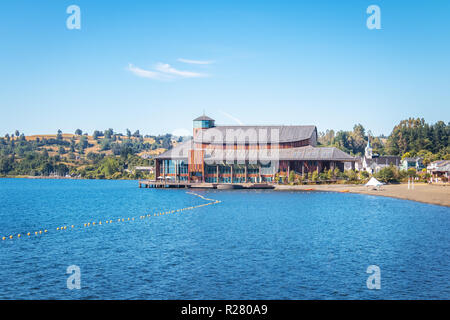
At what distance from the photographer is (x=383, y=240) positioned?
52.4 meters

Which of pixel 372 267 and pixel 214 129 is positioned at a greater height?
pixel 214 129

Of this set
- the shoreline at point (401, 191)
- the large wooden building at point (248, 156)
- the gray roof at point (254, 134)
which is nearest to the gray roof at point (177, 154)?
the large wooden building at point (248, 156)

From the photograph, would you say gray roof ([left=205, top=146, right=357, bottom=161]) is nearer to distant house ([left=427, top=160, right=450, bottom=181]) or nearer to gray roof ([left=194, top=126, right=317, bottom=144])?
gray roof ([left=194, top=126, right=317, bottom=144])

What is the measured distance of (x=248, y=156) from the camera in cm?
15538

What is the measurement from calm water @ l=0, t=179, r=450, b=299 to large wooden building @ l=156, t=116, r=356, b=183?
236ft

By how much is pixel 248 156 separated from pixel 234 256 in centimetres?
11248

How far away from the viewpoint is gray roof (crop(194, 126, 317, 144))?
159875 mm

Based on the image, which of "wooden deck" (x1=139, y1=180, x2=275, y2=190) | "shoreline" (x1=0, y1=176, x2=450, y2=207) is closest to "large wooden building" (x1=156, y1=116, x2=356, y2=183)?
"wooden deck" (x1=139, y1=180, x2=275, y2=190)

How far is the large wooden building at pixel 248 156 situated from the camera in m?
151

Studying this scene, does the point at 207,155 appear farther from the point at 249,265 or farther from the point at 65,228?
the point at 249,265

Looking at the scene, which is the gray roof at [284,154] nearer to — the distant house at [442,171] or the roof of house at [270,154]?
the roof of house at [270,154]

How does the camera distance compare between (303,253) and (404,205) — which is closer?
(303,253)
